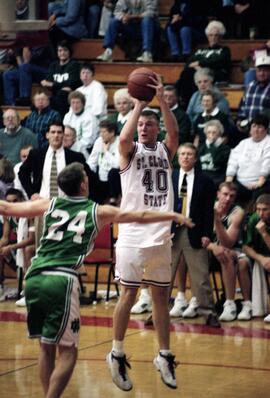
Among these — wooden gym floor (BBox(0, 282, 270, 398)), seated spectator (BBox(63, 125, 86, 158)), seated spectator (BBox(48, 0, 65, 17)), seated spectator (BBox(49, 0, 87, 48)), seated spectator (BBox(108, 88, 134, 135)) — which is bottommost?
wooden gym floor (BBox(0, 282, 270, 398))

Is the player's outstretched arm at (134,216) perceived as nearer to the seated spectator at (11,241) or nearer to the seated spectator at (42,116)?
the seated spectator at (11,241)

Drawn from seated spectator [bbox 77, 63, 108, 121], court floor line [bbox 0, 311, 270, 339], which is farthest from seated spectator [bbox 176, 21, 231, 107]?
court floor line [bbox 0, 311, 270, 339]

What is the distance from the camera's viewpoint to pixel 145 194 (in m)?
9.42

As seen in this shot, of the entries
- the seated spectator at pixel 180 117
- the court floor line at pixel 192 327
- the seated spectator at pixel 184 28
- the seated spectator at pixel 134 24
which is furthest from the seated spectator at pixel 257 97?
the court floor line at pixel 192 327

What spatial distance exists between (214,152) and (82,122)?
8.18 feet

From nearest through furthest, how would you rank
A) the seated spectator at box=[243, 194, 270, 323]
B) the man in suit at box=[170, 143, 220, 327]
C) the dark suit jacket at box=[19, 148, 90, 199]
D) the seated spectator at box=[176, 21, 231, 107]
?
the man in suit at box=[170, 143, 220, 327] < the seated spectator at box=[243, 194, 270, 323] < the dark suit jacket at box=[19, 148, 90, 199] < the seated spectator at box=[176, 21, 231, 107]

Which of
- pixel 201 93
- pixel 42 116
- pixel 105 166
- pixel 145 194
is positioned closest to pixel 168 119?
pixel 145 194

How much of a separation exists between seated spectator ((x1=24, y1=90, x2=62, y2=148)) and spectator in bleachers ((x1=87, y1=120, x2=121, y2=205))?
117 centimetres

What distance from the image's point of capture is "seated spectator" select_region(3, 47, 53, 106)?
18.5m

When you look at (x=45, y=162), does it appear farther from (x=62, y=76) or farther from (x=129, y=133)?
(x=129, y=133)

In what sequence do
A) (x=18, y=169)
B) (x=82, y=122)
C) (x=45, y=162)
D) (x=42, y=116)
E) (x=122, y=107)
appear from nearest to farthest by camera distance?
(x=45, y=162) → (x=18, y=169) → (x=122, y=107) → (x=82, y=122) → (x=42, y=116)

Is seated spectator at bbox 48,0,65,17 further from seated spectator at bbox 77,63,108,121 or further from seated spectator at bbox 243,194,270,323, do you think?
seated spectator at bbox 243,194,270,323

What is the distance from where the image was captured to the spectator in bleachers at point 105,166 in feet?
47.5

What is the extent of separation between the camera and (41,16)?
9305 mm
